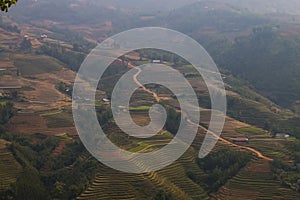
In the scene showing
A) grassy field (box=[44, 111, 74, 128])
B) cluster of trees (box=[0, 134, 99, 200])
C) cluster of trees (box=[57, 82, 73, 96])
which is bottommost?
cluster of trees (box=[0, 134, 99, 200])

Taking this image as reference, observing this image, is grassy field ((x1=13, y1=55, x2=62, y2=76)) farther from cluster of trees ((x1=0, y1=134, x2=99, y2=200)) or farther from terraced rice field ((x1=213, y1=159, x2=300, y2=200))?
terraced rice field ((x1=213, y1=159, x2=300, y2=200))

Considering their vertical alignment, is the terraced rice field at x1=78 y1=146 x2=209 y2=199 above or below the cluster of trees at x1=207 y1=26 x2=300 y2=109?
below

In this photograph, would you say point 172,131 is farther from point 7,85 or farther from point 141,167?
point 7,85

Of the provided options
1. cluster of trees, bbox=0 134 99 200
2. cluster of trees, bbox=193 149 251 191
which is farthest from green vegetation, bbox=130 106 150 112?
cluster of trees, bbox=193 149 251 191

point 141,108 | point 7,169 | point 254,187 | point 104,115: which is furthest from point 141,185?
point 141,108

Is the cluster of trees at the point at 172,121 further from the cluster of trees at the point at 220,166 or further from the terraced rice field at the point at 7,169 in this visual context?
the terraced rice field at the point at 7,169

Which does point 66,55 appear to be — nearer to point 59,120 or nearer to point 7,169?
point 59,120

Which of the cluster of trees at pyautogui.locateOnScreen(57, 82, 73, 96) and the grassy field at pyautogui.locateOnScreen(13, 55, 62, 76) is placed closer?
the cluster of trees at pyautogui.locateOnScreen(57, 82, 73, 96)

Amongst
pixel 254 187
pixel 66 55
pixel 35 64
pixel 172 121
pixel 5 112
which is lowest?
pixel 254 187

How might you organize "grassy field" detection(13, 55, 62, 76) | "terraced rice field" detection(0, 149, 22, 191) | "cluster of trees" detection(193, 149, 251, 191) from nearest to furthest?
A: "terraced rice field" detection(0, 149, 22, 191) < "cluster of trees" detection(193, 149, 251, 191) < "grassy field" detection(13, 55, 62, 76)
